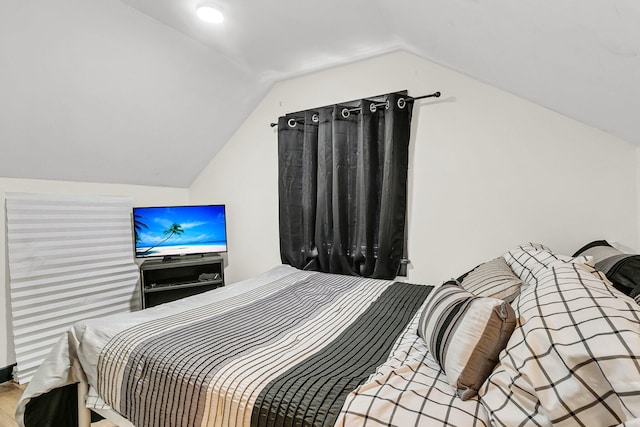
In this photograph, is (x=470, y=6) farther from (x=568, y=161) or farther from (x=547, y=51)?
(x=568, y=161)

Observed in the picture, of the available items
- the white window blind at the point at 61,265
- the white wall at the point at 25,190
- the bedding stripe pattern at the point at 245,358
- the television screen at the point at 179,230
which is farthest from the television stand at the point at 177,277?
the bedding stripe pattern at the point at 245,358

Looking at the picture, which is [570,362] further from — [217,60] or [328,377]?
[217,60]

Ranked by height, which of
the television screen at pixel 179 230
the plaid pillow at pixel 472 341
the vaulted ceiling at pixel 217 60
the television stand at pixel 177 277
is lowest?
the television stand at pixel 177 277

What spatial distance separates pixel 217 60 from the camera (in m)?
2.66

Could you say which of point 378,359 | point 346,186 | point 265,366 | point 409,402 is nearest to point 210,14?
point 346,186

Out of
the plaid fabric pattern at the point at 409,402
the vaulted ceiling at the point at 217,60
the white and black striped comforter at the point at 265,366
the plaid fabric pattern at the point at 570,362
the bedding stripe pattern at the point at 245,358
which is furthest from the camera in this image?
the vaulted ceiling at the point at 217,60

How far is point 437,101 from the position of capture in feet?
8.09

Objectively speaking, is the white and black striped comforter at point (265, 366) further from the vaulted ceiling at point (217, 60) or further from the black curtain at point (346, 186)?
the vaulted ceiling at point (217, 60)

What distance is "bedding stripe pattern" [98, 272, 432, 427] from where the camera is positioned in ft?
3.40

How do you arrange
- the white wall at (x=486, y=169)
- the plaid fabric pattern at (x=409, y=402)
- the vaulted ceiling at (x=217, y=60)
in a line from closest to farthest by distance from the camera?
the plaid fabric pattern at (x=409, y=402) < the vaulted ceiling at (x=217, y=60) < the white wall at (x=486, y=169)

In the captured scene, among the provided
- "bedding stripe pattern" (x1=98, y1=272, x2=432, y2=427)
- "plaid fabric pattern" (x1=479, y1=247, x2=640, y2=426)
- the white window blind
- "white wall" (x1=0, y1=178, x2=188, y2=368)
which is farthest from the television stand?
"plaid fabric pattern" (x1=479, y1=247, x2=640, y2=426)

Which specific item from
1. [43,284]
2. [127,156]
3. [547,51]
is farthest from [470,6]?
[43,284]

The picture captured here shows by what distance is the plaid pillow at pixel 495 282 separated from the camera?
4.26 feet

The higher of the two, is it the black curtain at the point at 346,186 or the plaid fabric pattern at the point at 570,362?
the black curtain at the point at 346,186
